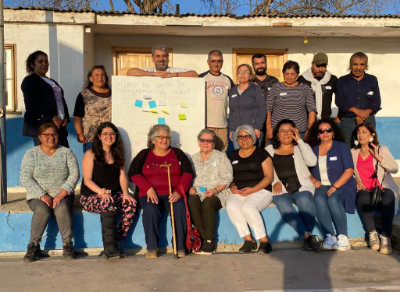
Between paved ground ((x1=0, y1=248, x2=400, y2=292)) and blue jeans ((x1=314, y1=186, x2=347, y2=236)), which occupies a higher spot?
blue jeans ((x1=314, y1=186, x2=347, y2=236))

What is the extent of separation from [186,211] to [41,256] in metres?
1.61

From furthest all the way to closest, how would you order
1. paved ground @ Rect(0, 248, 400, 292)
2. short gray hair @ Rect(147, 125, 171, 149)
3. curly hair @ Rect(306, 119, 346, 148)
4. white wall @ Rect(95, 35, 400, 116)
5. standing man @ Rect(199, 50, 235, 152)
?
1. white wall @ Rect(95, 35, 400, 116)
2. standing man @ Rect(199, 50, 235, 152)
3. curly hair @ Rect(306, 119, 346, 148)
4. short gray hair @ Rect(147, 125, 171, 149)
5. paved ground @ Rect(0, 248, 400, 292)

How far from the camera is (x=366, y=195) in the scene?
4773 millimetres

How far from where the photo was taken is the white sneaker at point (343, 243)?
14.9 ft

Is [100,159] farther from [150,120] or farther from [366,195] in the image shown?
[366,195]

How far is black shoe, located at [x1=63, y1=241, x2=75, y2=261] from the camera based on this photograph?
4.34m

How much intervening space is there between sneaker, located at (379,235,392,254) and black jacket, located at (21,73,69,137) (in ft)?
13.1

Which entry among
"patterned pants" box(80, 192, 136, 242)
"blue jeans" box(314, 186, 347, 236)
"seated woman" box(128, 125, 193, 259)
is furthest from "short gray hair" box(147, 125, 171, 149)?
"blue jeans" box(314, 186, 347, 236)

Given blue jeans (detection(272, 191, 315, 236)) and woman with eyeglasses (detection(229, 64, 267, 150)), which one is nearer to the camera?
blue jeans (detection(272, 191, 315, 236))

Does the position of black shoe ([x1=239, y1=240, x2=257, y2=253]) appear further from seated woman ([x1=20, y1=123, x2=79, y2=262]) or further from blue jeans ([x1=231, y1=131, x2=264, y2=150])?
seated woman ([x1=20, y1=123, x2=79, y2=262])

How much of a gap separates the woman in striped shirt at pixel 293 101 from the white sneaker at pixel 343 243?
139cm

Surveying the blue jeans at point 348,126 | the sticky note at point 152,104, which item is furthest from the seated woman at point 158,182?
the blue jeans at point 348,126

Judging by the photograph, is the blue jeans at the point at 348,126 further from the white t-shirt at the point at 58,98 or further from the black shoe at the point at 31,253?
the black shoe at the point at 31,253

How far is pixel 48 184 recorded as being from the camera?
454 centimetres
